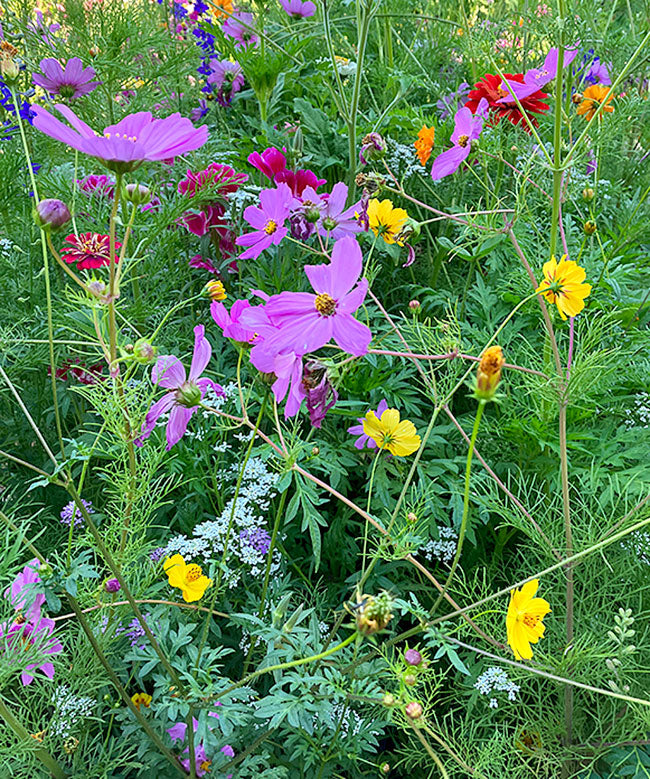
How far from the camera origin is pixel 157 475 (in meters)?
1.14

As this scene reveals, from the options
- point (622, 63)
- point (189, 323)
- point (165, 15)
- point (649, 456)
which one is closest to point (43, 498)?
point (189, 323)

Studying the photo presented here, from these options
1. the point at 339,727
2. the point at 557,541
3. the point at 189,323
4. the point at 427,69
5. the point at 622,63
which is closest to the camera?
the point at 339,727

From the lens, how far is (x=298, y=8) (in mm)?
1774

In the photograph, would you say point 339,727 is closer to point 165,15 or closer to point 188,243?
point 188,243

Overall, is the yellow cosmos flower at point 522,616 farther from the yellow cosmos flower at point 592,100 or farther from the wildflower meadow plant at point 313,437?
the yellow cosmos flower at point 592,100

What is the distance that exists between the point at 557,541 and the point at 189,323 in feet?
2.67

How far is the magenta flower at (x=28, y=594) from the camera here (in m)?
0.68

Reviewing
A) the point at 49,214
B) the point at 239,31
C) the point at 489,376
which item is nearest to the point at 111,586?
the point at 49,214

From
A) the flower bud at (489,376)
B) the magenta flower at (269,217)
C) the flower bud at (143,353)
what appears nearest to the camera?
the flower bud at (489,376)

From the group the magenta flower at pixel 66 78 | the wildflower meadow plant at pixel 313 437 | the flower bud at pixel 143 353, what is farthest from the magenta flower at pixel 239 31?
the flower bud at pixel 143 353

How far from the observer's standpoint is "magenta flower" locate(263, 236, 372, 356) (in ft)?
2.20

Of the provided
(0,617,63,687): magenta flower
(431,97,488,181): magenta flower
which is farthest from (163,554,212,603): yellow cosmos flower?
(431,97,488,181): magenta flower

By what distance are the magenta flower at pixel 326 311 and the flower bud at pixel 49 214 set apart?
8.8 inches

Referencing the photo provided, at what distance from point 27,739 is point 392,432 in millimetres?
527
